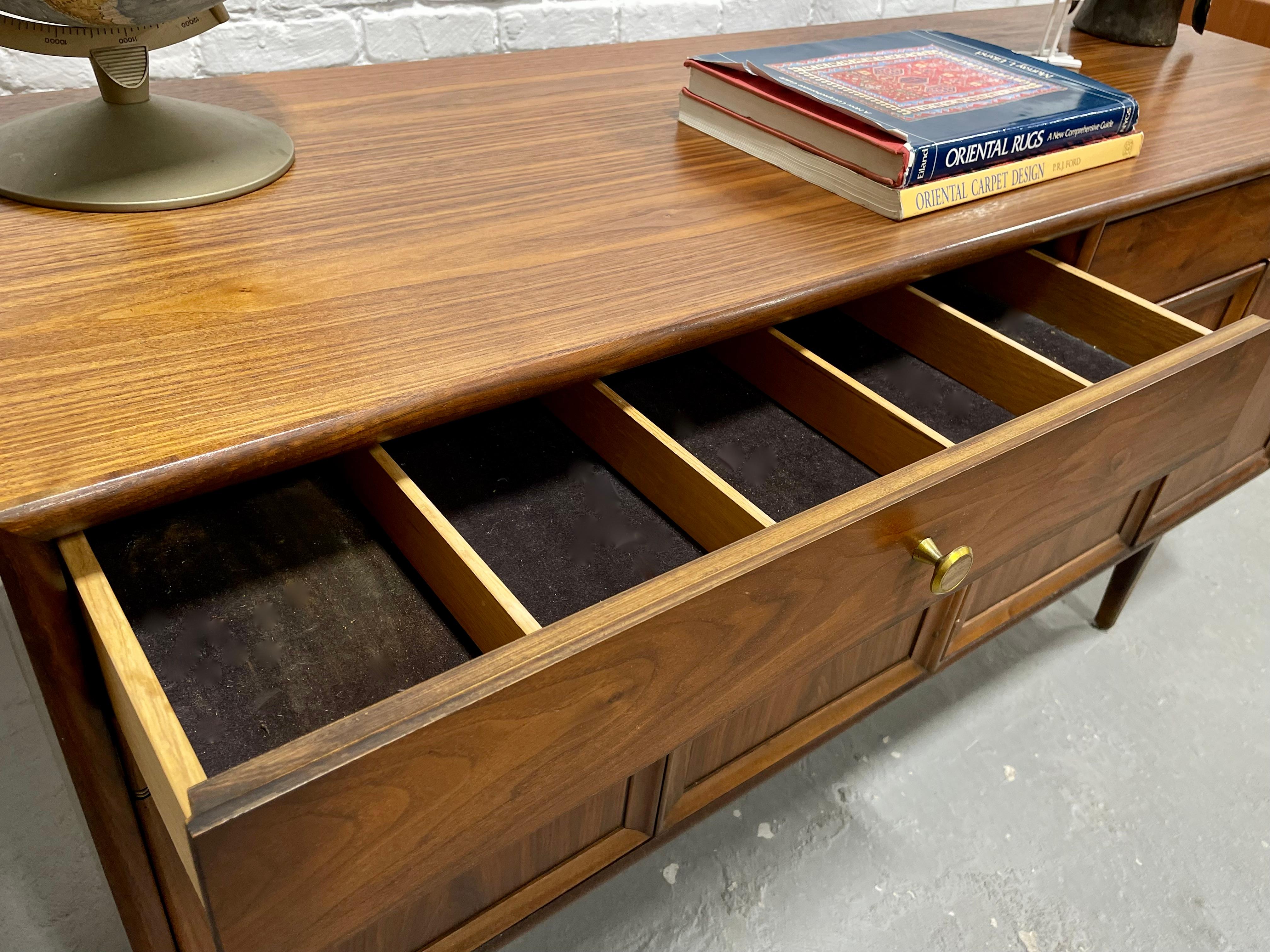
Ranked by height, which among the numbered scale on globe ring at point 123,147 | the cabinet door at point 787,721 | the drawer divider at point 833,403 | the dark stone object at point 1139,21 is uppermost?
the dark stone object at point 1139,21

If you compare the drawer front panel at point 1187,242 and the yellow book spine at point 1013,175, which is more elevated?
the yellow book spine at point 1013,175

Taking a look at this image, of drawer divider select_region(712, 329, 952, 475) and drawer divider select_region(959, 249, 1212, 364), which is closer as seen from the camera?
drawer divider select_region(712, 329, 952, 475)

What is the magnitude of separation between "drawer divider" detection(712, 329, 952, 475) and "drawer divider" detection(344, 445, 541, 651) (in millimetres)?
294

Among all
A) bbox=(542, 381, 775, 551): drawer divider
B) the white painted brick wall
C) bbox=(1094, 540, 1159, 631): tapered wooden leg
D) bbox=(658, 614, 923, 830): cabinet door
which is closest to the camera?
bbox=(542, 381, 775, 551): drawer divider

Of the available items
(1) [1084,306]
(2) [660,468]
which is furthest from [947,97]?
(2) [660,468]

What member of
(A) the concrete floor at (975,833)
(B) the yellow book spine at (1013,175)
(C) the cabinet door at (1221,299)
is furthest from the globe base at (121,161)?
(C) the cabinet door at (1221,299)

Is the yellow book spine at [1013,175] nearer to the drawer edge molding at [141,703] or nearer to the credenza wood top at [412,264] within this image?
the credenza wood top at [412,264]

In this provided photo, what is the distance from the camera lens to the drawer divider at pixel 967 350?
75 centimetres

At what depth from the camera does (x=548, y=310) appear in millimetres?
595

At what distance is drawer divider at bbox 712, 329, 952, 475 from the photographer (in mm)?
692

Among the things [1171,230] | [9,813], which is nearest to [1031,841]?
[1171,230]

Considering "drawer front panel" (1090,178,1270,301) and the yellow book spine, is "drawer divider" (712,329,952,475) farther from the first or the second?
"drawer front panel" (1090,178,1270,301)

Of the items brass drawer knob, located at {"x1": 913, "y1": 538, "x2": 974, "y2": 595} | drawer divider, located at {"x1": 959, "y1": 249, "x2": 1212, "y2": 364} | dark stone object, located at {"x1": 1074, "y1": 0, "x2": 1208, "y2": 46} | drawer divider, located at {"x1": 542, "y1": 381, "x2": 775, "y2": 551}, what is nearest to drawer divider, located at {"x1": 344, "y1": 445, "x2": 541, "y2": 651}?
drawer divider, located at {"x1": 542, "y1": 381, "x2": 775, "y2": 551}

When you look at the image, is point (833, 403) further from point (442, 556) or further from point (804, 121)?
point (442, 556)
